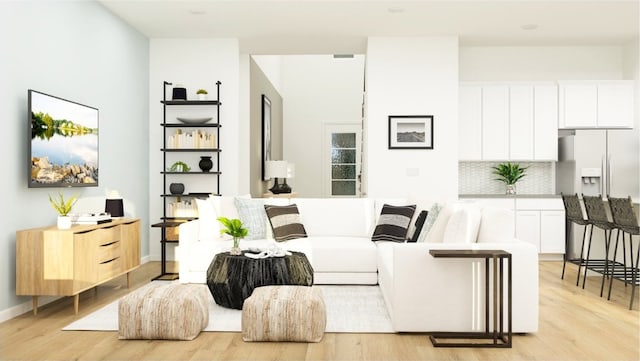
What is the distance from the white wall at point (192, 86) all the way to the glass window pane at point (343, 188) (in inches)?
194

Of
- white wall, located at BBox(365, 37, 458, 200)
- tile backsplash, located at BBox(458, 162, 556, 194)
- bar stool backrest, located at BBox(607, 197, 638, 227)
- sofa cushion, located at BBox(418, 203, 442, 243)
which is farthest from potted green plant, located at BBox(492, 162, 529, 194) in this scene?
sofa cushion, located at BBox(418, 203, 442, 243)

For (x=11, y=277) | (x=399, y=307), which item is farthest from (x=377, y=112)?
(x=11, y=277)

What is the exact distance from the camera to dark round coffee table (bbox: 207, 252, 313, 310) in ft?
13.5

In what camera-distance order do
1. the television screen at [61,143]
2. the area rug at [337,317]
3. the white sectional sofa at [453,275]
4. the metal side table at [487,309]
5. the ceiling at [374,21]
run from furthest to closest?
the ceiling at [374,21] < the television screen at [61,143] < the area rug at [337,317] < the white sectional sofa at [453,275] < the metal side table at [487,309]

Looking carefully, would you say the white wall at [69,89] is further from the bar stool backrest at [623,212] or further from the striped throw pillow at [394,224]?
the bar stool backrest at [623,212]

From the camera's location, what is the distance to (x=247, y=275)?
162 inches

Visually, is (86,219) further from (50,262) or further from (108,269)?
(50,262)

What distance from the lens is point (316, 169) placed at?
11859mm

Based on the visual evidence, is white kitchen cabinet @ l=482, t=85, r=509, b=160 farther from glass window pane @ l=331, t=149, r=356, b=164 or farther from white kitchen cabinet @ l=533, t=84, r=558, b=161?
glass window pane @ l=331, t=149, r=356, b=164

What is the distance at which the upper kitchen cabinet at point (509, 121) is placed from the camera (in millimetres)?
7434

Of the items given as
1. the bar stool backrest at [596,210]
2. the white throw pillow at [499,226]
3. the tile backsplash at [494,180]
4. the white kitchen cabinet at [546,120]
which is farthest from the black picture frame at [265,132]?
the white throw pillow at [499,226]

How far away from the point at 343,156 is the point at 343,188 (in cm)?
70

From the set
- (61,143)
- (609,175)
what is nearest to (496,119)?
(609,175)

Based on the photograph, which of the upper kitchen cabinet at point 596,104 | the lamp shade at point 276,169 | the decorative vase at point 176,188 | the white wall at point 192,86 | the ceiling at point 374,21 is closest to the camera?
the ceiling at point 374,21
